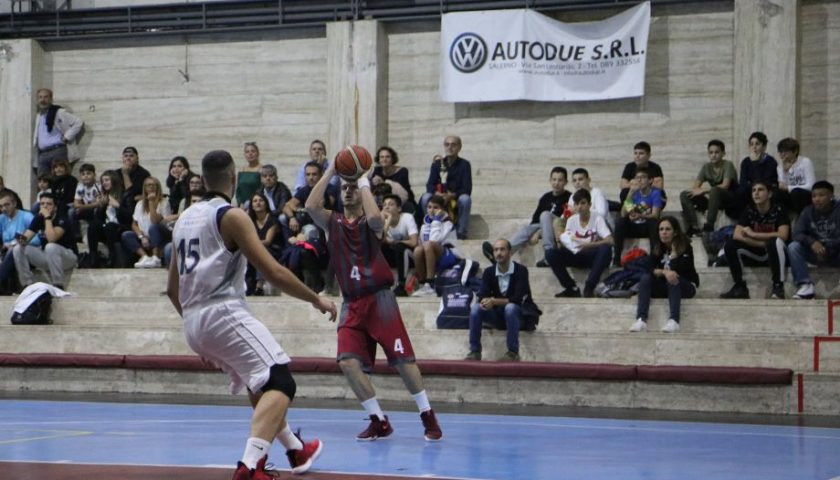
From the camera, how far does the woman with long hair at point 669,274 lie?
14.9 metres

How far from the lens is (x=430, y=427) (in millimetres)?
10602

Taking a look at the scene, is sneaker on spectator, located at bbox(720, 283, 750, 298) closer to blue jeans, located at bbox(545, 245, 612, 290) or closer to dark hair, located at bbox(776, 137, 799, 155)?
blue jeans, located at bbox(545, 245, 612, 290)

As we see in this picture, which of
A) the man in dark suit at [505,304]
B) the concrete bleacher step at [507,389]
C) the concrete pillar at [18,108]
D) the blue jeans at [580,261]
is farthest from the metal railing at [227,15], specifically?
the concrete bleacher step at [507,389]

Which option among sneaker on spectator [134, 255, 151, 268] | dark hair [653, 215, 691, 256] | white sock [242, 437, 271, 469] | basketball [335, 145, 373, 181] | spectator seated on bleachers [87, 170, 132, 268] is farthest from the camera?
spectator seated on bleachers [87, 170, 132, 268]

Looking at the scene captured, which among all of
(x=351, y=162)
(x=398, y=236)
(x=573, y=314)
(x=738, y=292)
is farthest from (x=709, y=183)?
(x=351, y=162)

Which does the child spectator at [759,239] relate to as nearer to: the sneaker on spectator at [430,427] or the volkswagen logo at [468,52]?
the volkswagen logo at [468,52]

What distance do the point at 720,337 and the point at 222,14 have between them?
10.8m

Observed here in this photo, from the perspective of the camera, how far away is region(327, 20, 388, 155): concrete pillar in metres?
20.4

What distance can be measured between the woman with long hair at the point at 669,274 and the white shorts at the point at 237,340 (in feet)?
26.4

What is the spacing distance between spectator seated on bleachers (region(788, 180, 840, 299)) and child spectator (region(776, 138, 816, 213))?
617mm

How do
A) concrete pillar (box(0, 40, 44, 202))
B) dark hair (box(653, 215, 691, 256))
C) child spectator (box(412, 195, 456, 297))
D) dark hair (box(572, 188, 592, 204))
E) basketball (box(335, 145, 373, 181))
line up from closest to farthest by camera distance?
basketball (box(335, 145, 373, 181)), dark hair (box(653, 215, 691, 256)), dark hair (box(572, 188, 592, 204)), child spectator (box(412, 195, 456, 297)), concrete pillar (box(0, 40, 44, 202))

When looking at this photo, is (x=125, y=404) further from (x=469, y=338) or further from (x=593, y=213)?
(x=593, y=213)

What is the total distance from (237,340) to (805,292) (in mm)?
9185

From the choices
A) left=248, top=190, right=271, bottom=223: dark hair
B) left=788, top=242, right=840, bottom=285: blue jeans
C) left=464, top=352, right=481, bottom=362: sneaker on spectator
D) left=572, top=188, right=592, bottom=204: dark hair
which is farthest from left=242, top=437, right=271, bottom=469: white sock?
left=248, top=190, right=271, bottom=223: dark hair
